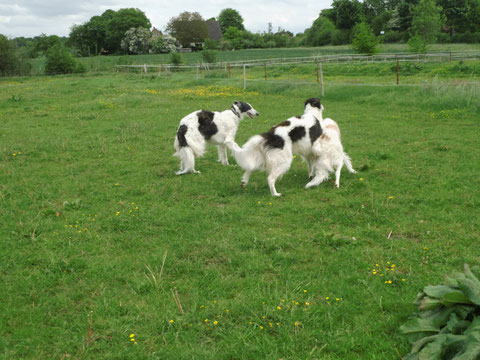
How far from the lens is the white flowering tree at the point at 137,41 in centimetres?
6938

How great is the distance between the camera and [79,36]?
79875mm

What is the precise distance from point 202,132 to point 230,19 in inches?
4398

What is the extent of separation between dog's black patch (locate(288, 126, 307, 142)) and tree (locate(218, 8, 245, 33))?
365 feet

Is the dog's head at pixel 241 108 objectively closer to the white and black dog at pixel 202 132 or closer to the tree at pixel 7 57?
the white and black dog at pixel 202 132

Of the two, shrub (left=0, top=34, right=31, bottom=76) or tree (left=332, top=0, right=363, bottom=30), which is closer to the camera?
shrub (left=0, top=34, right=31, bottom=76)

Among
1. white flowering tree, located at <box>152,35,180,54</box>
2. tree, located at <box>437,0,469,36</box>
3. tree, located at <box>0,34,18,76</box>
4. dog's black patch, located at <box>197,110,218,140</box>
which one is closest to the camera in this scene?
dog's black patch, located at <box>197,110,218,140</box>

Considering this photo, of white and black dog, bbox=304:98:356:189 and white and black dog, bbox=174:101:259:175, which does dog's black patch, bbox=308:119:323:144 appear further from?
white and black dog, bbox=174:101:259:175

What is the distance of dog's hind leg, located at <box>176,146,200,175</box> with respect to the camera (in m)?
7.88

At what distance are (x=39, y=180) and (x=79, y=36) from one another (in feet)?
271

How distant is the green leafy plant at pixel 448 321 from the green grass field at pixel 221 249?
0.67ft

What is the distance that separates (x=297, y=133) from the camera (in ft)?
22.4

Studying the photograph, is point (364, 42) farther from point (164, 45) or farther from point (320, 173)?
point (164, 45)

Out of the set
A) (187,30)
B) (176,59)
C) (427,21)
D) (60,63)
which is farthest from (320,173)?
(187,30)

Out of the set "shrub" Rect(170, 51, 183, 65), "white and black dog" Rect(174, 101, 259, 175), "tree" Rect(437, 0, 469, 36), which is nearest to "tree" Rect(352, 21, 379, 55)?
"shrub" Rect(170, 51, 183, 65)
